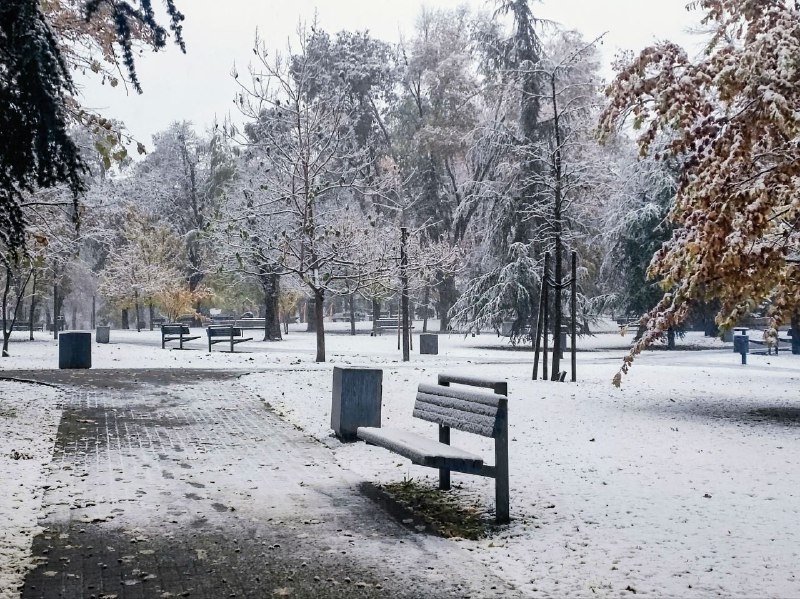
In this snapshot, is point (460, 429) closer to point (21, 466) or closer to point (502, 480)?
point (502, 480)

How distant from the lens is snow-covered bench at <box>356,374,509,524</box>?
629cm

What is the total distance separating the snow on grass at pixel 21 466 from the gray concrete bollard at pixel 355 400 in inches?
124

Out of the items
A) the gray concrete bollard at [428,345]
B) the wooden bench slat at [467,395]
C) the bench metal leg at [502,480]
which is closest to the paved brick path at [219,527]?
the bench metal leg at [502,480]

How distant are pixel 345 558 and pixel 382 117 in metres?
48.3

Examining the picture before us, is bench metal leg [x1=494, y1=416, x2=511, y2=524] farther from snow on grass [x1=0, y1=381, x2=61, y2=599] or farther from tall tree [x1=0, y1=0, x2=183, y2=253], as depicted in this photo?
tall tree [x1=0, y1=0, x2=183, y2=253]

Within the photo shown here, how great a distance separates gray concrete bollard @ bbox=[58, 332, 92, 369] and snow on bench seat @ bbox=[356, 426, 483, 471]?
13.7 meters

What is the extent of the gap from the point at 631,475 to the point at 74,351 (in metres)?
15.0

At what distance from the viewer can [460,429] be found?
6.77 m

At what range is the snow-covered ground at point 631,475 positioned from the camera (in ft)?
16.9

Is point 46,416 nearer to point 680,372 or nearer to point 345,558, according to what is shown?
point 345,558

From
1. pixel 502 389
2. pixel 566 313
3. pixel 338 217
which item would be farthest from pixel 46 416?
pixel 338 217

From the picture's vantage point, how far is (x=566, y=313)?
32.3m

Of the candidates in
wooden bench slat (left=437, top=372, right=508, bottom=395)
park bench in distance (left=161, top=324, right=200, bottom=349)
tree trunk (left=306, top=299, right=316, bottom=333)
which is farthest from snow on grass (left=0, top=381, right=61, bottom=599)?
tree trunk (left=306, top=299, right=316, bottom=333)

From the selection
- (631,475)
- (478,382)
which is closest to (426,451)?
(478,382)
